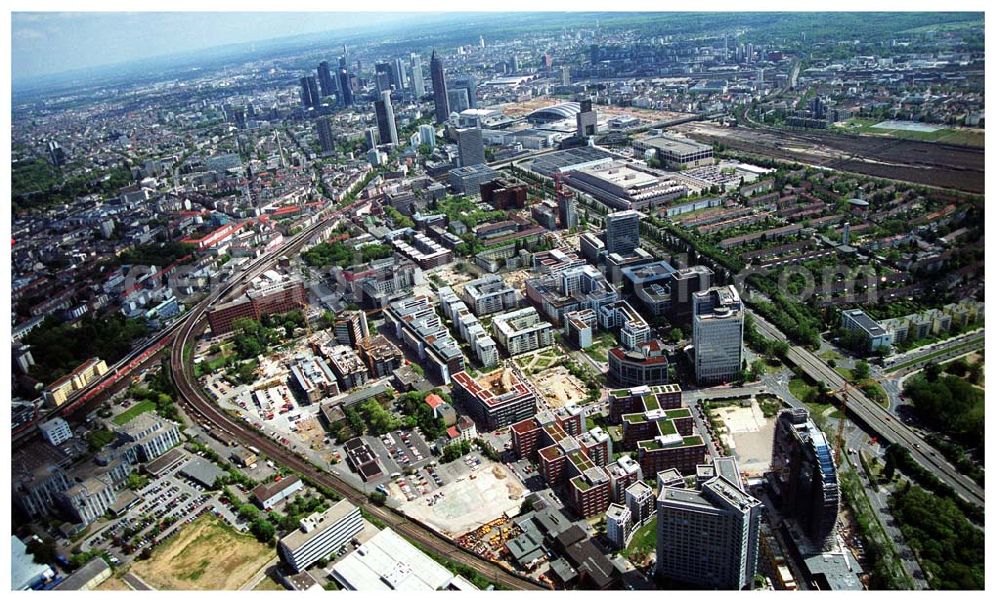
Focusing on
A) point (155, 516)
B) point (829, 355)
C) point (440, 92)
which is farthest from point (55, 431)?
point (440, 92)

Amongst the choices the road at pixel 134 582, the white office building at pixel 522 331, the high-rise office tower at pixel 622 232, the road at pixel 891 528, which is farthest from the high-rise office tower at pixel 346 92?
the road at pixel 891 528

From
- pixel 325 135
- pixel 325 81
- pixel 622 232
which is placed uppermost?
pixel 325 81

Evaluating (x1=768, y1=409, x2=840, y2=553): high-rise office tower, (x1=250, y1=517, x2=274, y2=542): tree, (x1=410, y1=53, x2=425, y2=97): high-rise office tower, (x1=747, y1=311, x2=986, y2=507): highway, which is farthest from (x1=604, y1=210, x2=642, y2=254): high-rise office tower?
(x1=410, y1=53, x2=425, y2=97): high-rise office tower

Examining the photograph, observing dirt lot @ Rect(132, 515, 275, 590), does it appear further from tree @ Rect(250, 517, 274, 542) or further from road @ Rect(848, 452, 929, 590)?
road @ Rect(848, 452, 929, 590)

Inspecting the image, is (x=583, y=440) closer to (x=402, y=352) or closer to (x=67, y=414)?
(x=402, y=352)

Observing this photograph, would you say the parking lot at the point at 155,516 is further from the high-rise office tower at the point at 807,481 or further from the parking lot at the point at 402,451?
the high-rise office tower at the point at 807,481

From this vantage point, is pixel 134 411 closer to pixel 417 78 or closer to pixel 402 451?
pixel 402 451
